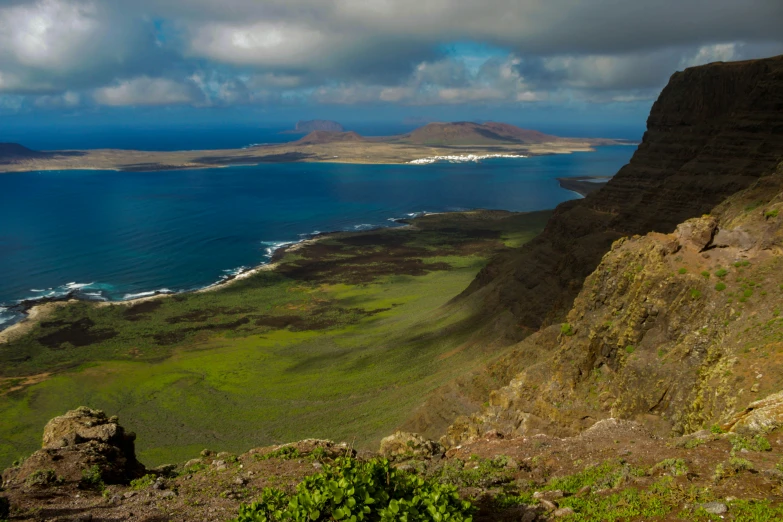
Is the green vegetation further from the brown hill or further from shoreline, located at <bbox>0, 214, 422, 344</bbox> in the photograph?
shoreline, located at <bbox>0, 214, 422, 344</bbox>

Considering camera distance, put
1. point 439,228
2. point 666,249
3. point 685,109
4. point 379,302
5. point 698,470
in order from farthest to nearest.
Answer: point 439,228 → point 379,302 → point 685,109 → point 666,249 → point 698,470

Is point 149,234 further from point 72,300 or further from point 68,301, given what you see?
point 68,301

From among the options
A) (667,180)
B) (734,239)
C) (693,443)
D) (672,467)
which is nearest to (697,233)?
(734,239)

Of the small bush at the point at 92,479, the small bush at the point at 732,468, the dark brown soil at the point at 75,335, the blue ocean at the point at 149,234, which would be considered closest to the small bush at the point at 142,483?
the small bush at the point at 92,479

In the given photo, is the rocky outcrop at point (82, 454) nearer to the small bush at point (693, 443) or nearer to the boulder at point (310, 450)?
the boulder at point (310, 450)

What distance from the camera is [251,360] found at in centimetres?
6438

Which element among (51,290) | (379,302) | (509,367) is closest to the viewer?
(509,367)

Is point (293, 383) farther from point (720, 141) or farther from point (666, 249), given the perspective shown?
point (720, 141)

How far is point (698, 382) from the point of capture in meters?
22.9

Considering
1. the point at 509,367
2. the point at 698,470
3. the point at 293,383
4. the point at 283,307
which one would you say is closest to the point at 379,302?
the point at 283,307

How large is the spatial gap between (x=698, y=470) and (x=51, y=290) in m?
107

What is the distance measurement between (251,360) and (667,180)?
5399 cm

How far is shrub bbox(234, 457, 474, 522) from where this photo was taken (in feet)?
33.1

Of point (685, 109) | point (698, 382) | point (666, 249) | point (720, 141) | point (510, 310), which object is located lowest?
point (510, 310)
